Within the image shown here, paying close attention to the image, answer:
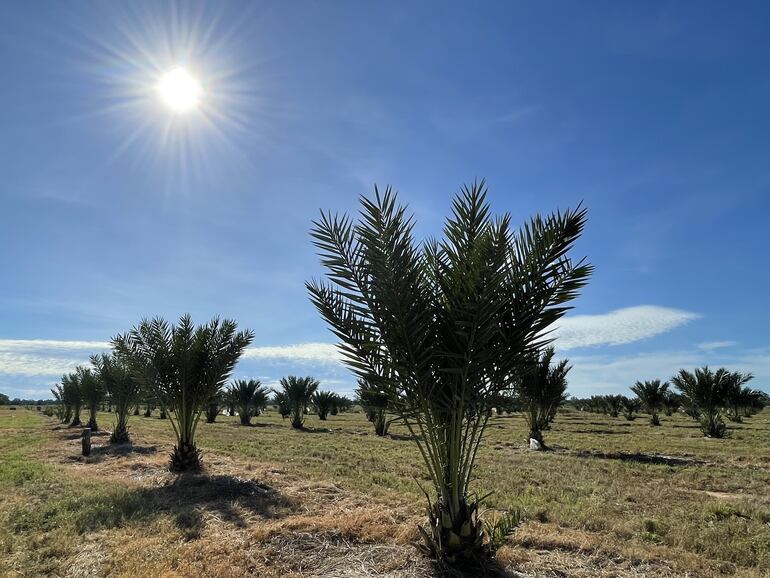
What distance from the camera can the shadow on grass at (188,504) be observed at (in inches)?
301

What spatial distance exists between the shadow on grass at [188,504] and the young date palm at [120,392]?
40.1 ft

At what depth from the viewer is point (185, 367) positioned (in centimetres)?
1338

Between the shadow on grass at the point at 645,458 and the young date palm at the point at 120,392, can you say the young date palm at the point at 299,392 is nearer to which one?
the young date palm at the point at 120,392

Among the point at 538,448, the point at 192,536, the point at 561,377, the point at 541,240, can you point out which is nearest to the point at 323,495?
the point at 192,536

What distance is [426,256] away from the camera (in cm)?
570

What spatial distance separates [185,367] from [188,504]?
5045mm

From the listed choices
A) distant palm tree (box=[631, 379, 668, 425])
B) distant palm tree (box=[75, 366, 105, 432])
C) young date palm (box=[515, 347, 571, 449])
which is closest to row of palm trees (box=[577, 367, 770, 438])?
distant palm tree (box=[631, 379, 668, 425])

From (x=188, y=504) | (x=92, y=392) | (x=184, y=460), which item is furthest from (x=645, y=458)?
(x=92, y=392)

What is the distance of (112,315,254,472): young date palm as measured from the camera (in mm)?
13312

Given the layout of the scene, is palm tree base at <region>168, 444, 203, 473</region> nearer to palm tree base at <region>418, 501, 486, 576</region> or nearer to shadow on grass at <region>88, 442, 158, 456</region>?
shadow on grass at <region>88, 442, 158, 456</region>

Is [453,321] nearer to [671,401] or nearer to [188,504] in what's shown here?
[188,504]

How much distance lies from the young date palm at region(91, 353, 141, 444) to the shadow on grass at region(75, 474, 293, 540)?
40.1 feet

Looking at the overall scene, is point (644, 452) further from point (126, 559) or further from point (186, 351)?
point (126, 559)

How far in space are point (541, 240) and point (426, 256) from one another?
4.55 feet
